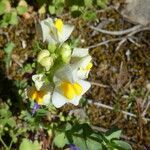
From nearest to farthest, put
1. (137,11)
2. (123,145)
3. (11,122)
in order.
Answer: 1. (123,145)
2. (11,122)
3. (137,11)

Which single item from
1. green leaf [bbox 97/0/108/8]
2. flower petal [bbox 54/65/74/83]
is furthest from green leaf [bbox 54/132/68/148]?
green leaf [bbox 97/0/108/8]

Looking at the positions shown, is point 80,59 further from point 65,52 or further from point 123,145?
point 123,145

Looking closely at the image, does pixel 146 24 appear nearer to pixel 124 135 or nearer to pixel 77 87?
pixel 124 135

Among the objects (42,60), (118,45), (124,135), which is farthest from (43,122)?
(42,60)

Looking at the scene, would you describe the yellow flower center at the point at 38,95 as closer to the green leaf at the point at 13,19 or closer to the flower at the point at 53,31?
the flower at the point at 53,31

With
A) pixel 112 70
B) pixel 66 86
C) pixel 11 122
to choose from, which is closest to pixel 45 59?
pixel 66 86

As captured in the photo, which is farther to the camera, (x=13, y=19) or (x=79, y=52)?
(x=13, y=19)

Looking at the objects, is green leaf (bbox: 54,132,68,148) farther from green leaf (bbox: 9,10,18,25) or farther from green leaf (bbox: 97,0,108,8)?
green leaf (bbox: 97,0,108,8)

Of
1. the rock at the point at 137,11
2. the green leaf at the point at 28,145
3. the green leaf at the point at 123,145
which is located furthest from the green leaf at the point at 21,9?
the green leaf at the point at 123,145
